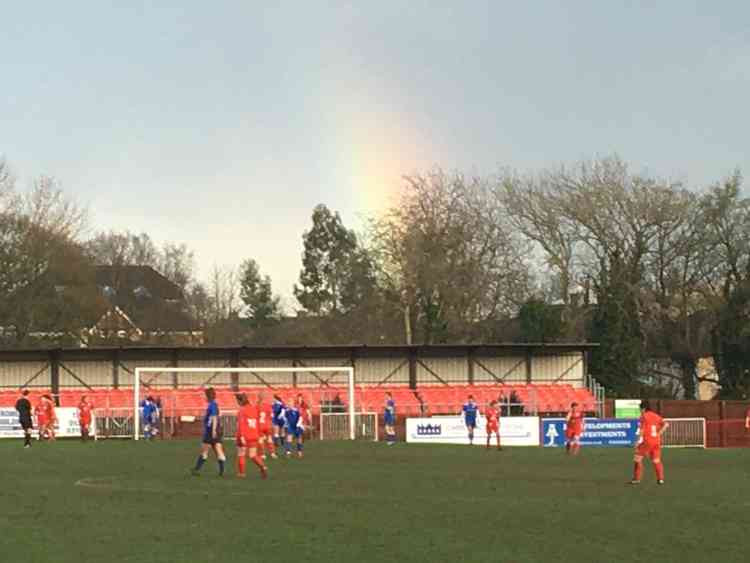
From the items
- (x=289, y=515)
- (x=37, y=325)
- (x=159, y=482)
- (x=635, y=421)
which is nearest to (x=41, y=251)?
(x=37, y=325)

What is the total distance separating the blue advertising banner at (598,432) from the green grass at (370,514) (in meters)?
18.4

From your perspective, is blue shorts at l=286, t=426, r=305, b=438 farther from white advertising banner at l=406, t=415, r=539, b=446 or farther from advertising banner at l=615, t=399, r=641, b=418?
advertising banner at l=615, t=399, r=641, b=418

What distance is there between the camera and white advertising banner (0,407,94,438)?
166 ft

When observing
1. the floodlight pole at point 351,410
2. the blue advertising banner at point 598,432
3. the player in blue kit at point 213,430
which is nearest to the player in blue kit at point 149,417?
the floodlight pole at point 351,410

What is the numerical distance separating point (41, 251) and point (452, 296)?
26.2 metres

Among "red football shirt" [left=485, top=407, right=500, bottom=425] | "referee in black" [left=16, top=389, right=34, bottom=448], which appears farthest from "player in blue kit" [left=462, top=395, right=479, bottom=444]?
"referee in black" [left=16, top=389, right=34, bottom=448]

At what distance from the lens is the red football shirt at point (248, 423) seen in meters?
24.3

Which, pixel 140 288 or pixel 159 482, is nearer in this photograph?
pixel 159 482

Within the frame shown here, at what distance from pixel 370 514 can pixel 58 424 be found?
35.8 meters

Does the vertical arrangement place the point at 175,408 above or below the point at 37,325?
below

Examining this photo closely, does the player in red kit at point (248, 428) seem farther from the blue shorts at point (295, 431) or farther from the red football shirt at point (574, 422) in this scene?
the red football shirt at point (574, 422)

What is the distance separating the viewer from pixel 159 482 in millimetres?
23812

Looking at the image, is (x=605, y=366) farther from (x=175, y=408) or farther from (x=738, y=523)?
(x=738, y=523)

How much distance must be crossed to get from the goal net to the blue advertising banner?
277 cm
